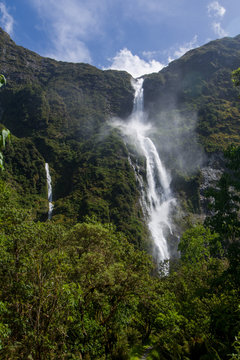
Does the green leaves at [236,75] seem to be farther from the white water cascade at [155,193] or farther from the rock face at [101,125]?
the rock face at [101,125]

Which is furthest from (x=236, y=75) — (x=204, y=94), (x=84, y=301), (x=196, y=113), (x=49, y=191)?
(x=204, y=94)

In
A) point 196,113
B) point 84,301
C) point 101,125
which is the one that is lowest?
point 84,301

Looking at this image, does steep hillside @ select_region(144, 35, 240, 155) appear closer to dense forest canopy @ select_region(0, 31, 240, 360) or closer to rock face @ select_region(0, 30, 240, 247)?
rock face @ select_region(0, 30, 240, 247)

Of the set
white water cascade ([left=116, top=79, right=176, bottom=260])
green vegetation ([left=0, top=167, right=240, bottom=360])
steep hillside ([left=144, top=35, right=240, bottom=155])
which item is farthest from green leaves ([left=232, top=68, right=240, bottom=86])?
steep hillside ([left=144, top=35, right=240, bottom=155])

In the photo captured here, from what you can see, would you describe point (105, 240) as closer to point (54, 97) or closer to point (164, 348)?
point (164, 348)

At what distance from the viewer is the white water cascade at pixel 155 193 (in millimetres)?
60616

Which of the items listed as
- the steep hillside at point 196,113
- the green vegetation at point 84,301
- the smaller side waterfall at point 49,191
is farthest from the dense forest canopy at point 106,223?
the smaller side waterfall at point 49,191

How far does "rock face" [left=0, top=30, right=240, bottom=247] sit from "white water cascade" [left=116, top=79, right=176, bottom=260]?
2.97m

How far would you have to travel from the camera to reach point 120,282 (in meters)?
9.31

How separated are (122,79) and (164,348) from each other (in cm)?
16023

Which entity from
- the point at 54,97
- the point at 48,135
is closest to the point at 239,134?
the point at 48,135

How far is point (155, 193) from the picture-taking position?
74.0 m

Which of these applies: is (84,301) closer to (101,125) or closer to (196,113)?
(101,125)

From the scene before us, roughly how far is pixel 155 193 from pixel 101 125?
56086 millimetres
